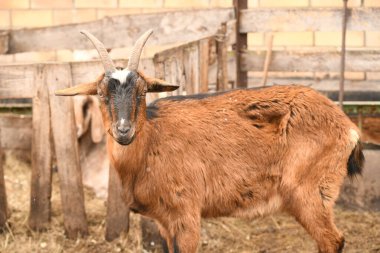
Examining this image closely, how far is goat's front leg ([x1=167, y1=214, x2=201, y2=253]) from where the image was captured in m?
5.70

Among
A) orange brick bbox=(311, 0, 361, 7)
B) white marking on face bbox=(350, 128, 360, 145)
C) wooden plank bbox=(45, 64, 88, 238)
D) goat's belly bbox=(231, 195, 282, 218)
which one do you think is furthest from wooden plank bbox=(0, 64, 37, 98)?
orange brick bbox=(311, 0, 361, 7)

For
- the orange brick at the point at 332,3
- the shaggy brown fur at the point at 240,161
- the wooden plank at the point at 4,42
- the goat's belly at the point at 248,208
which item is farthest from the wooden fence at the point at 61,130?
the orange brick at the point at 332,3

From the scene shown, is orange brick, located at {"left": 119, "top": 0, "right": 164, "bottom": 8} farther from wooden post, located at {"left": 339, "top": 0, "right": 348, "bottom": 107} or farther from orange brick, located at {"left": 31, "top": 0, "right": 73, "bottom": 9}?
wooden post, located at {"left": 339, "top": 0, "right": 348, "bottom": 107}

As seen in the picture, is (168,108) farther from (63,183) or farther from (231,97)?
(63,183)

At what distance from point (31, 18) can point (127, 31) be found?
9.42 feet

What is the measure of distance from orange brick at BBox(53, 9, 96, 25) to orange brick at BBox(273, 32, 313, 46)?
104 inches

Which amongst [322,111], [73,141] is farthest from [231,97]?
[73,141]

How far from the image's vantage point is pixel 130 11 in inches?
449

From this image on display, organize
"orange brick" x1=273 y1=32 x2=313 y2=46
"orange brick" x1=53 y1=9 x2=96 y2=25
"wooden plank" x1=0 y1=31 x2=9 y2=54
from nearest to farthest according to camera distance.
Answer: "wooden plank" x1=0 y1=31 x2=9 y2=54 → "orange brick" x1=273 y1=32 x2=313 y2=46 → "orange brick" x1=53 y1=9 x2=96 y2=25

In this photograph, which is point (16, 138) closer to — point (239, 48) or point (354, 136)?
point (239, 48)

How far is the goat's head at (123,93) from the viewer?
5.21 metres

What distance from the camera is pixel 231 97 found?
6.08m

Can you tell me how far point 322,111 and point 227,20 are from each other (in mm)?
3190

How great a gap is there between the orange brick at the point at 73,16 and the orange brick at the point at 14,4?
445 mm
